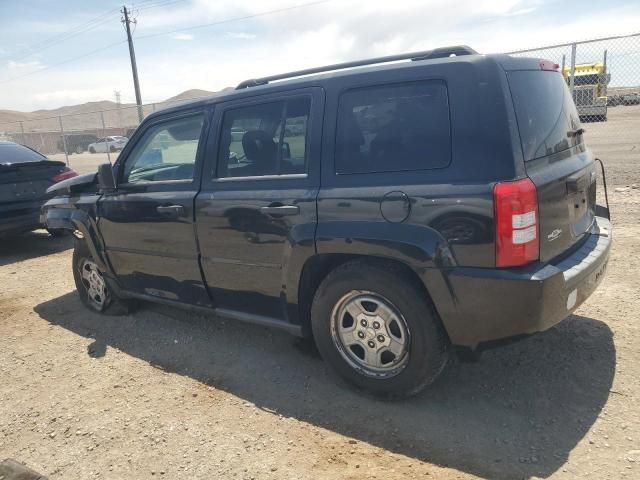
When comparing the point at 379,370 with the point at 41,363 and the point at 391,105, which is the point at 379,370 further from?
the point at 41,363

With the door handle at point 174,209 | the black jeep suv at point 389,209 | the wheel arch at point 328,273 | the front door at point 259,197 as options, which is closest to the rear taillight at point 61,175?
the black jeep suv at point 389,209

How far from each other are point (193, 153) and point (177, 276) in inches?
→ 38.3

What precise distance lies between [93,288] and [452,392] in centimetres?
363

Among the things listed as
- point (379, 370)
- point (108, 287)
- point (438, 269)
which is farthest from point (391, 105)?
point (108, 287)

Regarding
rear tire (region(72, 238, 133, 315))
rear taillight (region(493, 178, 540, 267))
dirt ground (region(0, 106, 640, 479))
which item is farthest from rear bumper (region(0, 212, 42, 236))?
rear taillight (region(493, 178, 540, 267))

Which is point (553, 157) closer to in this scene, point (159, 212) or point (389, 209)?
point (389, 209)

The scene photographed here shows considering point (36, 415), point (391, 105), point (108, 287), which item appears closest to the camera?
point (391, 105)

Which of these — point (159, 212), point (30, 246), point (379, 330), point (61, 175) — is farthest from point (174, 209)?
point (30, 246)

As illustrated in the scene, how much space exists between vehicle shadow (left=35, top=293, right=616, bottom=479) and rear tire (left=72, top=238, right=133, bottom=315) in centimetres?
55

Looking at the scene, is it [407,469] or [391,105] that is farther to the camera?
[391,105]

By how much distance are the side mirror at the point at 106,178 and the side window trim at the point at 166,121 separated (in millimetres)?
84

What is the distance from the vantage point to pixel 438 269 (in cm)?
254

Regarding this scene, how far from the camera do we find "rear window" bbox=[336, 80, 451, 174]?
2.58 meters

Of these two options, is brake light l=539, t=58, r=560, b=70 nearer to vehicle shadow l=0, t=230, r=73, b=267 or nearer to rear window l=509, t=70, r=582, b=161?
rear window l=509, t=70, r=582, b=161
